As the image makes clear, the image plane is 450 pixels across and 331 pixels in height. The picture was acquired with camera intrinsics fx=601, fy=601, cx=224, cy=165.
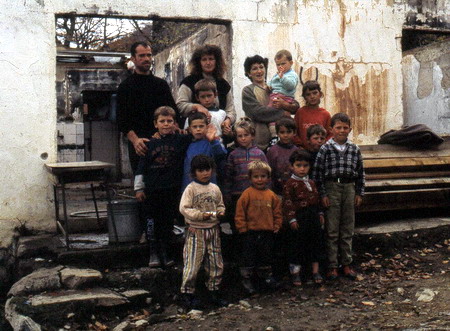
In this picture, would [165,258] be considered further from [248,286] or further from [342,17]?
[342,17]

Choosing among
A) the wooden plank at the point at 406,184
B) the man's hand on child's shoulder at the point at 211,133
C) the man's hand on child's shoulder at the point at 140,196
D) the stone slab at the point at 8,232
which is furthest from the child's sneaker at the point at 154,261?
the wooden plank at the point at 406,184

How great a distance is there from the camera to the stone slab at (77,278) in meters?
5.27

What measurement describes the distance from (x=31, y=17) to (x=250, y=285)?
3.65 meters

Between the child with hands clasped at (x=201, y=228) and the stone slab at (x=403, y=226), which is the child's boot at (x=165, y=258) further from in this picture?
the stone slab at (x=403, y=226)

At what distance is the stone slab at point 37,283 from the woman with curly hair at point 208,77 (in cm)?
193

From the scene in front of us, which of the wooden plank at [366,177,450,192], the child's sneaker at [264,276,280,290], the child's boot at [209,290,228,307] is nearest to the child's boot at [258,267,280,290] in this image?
the child's sneaker at [264,276,280,290]

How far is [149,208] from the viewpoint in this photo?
5.48 meters

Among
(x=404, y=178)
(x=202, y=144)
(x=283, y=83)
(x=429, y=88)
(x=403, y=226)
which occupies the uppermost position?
(x=429, y=88)

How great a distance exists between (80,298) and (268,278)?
164cm

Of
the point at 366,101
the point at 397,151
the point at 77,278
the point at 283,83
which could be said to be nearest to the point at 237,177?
the point at 283,83

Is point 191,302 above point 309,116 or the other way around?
the other way around

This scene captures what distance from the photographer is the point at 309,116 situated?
19.9ft

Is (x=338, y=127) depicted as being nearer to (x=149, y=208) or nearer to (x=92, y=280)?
(x=149, y=208)

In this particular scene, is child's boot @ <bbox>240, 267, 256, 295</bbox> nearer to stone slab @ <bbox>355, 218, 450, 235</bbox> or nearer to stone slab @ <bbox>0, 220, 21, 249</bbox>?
stone slab @ <bbox>355, 218, 450, 235</bbox>
